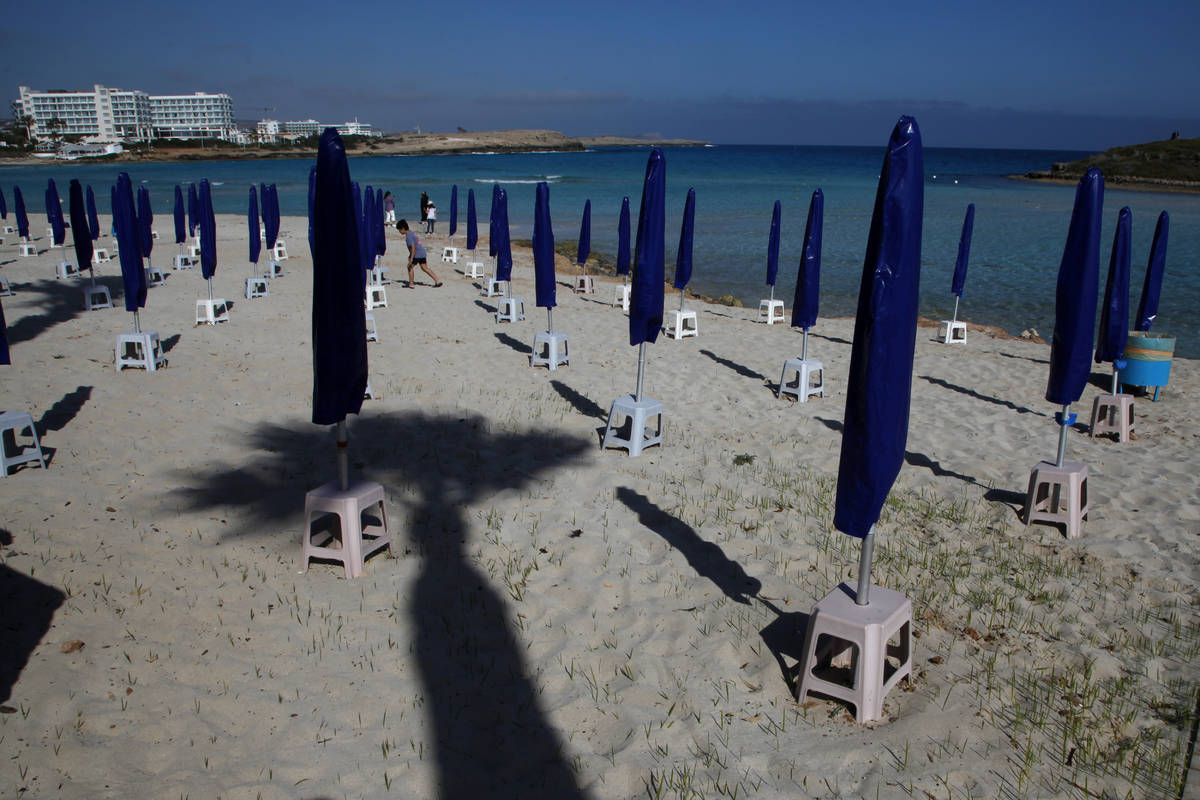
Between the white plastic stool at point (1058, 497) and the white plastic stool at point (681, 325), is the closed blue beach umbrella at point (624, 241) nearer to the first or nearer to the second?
the white plastic stool at point (681, 325)

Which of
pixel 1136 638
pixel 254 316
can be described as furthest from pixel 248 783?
pixel 254 316

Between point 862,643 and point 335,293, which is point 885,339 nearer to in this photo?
point 862,643

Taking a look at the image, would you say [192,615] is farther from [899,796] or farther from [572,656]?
[899,796]

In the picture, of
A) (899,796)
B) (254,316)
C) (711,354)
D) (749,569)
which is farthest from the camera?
(254,316)

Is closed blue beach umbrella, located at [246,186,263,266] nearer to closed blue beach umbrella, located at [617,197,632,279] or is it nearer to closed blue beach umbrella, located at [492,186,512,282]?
closed blue beach umbrella, located at [492,186,512,282]

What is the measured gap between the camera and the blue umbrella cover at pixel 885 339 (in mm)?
3146

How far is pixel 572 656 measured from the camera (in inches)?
164

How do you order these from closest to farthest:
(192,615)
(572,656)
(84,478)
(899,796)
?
(899,796)
(572,656)
(192,615)
(84,478)

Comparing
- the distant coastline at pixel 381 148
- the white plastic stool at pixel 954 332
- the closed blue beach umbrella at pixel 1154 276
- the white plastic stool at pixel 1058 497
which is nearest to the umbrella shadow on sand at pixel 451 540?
the white plastic stool at pixel 1058 497

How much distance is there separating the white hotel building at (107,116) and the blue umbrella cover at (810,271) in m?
152

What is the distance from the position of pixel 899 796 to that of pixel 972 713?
2.44 ft

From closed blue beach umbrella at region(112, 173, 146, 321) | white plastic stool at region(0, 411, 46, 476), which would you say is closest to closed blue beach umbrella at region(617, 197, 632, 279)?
closed blue beach umbrella at region(112, 173, 146, 321)

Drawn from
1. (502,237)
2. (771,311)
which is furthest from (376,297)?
(771,311)

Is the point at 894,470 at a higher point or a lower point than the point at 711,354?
higher
